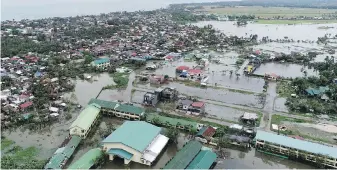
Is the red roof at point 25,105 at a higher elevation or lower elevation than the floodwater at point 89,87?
higher

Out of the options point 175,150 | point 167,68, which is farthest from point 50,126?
point 167,68

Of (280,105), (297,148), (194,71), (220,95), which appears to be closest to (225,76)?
(194,71)

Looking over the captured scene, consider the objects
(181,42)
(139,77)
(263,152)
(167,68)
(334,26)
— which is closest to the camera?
(263,152)

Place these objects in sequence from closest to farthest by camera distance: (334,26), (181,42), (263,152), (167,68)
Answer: (263,152), (167,68), (181,42), (334,26)

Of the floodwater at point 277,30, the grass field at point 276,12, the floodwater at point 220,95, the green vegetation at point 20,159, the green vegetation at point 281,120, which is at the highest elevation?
the grass field at point 276,12

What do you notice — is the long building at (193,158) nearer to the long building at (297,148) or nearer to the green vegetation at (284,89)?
the long building at (297,148)

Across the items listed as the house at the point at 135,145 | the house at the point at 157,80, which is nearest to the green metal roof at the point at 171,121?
the house at the point at 135,145

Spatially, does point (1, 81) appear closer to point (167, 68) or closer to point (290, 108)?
point (167, 68)
